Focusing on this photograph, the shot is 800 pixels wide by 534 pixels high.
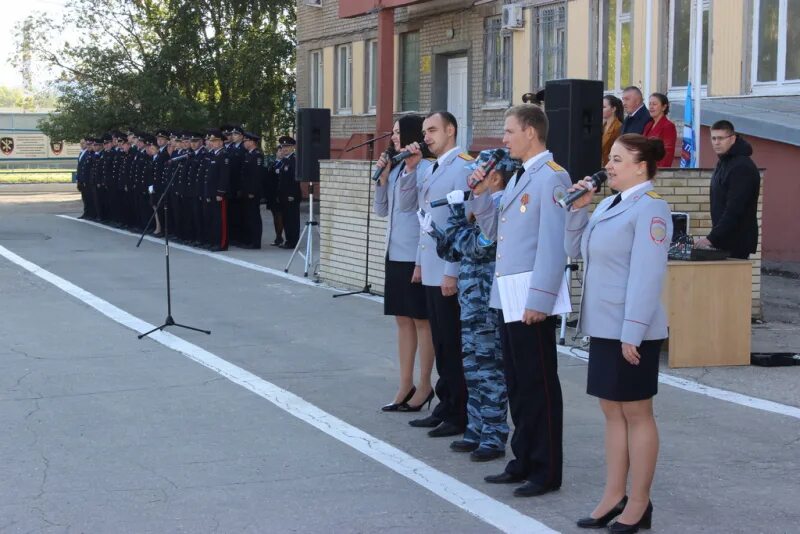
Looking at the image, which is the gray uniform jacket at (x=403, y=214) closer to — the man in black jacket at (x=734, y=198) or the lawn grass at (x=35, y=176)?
the man in black jacket at (x=734, y=198)

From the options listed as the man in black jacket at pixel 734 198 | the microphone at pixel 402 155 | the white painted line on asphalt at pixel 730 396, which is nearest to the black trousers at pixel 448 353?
the microphone at pixel 402 155

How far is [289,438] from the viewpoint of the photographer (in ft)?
23.9

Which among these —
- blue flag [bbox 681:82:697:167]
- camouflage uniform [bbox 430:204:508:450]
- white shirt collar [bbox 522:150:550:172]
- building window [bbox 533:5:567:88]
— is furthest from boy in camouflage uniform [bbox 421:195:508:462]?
building window [bbox 533:5:567:88]

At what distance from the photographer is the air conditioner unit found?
2239cm

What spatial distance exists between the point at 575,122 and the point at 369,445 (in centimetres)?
441

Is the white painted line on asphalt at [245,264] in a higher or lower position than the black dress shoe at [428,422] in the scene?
higher

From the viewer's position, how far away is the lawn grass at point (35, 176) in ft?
158

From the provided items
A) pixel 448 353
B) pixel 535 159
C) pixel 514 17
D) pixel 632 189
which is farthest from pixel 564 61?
pixel 632 189

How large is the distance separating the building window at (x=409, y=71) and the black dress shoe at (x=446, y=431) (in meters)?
20.7

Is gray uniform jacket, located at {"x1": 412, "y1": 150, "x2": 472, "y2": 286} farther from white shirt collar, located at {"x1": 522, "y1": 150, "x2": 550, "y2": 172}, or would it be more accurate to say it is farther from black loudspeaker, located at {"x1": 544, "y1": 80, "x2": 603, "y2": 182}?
black loudspeaker, located at {"x1": 544, "y1": 80, "x2": 603, "y2": 182}

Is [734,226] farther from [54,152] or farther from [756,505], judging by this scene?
[54,152]

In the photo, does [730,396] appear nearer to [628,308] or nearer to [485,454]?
[485,454]

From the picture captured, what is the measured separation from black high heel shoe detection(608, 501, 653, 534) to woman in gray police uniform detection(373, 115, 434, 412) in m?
2.44

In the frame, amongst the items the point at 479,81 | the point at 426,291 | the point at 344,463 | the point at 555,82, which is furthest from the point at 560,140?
the point at 479,81
